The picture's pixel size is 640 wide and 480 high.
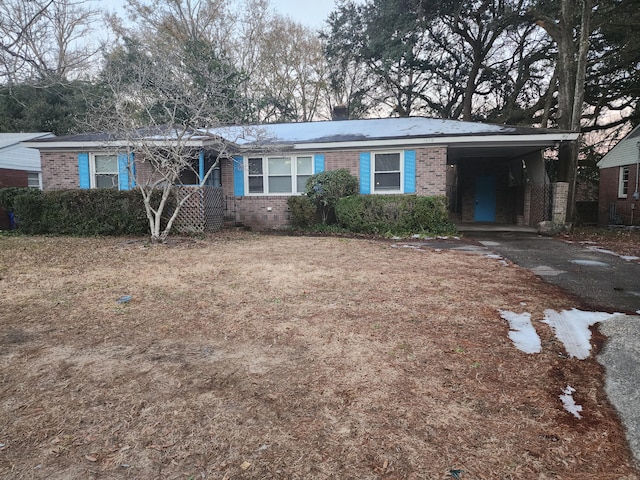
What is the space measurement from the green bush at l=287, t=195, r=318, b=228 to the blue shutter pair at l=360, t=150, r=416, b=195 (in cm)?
180

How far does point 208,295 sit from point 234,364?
2144mm

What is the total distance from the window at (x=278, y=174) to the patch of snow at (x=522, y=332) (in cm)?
1026

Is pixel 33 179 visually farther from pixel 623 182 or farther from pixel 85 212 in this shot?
pixel 623 182

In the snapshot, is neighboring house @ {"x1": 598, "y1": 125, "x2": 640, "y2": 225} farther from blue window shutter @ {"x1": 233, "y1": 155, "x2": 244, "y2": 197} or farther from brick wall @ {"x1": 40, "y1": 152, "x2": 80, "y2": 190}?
brick wall @ {"x1": 40, "y1": 152, "x2": 80, "y2": 190}

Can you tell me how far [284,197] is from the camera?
1391 centimetres

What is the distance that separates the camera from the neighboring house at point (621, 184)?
1573 cm

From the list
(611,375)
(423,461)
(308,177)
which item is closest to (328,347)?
(423,461)

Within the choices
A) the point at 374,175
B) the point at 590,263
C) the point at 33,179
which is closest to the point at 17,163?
the point at 33,179

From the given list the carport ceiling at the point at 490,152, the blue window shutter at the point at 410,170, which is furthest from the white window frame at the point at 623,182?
the blue window shutter at the point at 410,170

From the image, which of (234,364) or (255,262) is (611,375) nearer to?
(234,364)

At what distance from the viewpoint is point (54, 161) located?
45.6 feet

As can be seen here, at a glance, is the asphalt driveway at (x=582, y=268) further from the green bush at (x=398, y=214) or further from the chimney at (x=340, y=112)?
the chimney at (x=340, y=112)

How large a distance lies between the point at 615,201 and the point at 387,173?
1110cm

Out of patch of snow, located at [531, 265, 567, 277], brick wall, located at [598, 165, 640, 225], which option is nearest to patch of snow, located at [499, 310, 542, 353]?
patch of snow, located at [531, 265, 567, 277]
